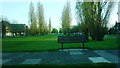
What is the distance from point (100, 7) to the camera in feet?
121

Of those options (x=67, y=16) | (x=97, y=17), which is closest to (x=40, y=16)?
(x=67, y=16)

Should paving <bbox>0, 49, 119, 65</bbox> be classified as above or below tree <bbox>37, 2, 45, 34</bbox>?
below

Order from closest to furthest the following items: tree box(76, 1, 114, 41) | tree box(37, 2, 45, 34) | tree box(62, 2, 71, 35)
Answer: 1. tree box(76, 1, 114, 41)
2. tree box(62, 2, 71, 35)
3. tree box(37, 2, 45, 34)

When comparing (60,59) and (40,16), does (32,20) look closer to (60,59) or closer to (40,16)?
(40,16)

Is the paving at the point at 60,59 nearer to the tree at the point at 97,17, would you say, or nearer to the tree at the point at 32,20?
the tree at the point at 97,17

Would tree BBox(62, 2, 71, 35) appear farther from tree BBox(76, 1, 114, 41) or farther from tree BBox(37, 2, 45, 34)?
tree BBox(76, 1, 114, 41)

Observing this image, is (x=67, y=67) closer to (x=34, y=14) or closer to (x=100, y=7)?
(x=100, y=7)

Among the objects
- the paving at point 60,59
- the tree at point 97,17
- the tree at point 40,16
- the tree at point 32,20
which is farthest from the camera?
the tree at point 40,16

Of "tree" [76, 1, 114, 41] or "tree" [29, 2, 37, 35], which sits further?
"tree" [29, 2, 37, 35]

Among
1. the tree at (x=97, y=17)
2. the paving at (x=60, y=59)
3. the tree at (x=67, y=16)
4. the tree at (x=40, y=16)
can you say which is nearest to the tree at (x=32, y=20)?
the tree at (x=40, y=16)

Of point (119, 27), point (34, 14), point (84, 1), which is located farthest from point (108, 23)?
point (34, 14)

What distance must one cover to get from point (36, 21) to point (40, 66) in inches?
3191

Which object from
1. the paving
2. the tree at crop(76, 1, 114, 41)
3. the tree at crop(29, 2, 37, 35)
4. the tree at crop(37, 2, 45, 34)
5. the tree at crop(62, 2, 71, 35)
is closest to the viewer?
the paving

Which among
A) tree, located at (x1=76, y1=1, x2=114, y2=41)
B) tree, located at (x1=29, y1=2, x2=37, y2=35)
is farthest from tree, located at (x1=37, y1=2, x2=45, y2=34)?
tree, located at (x1=76, y1=1, x2=114, y2=41)
